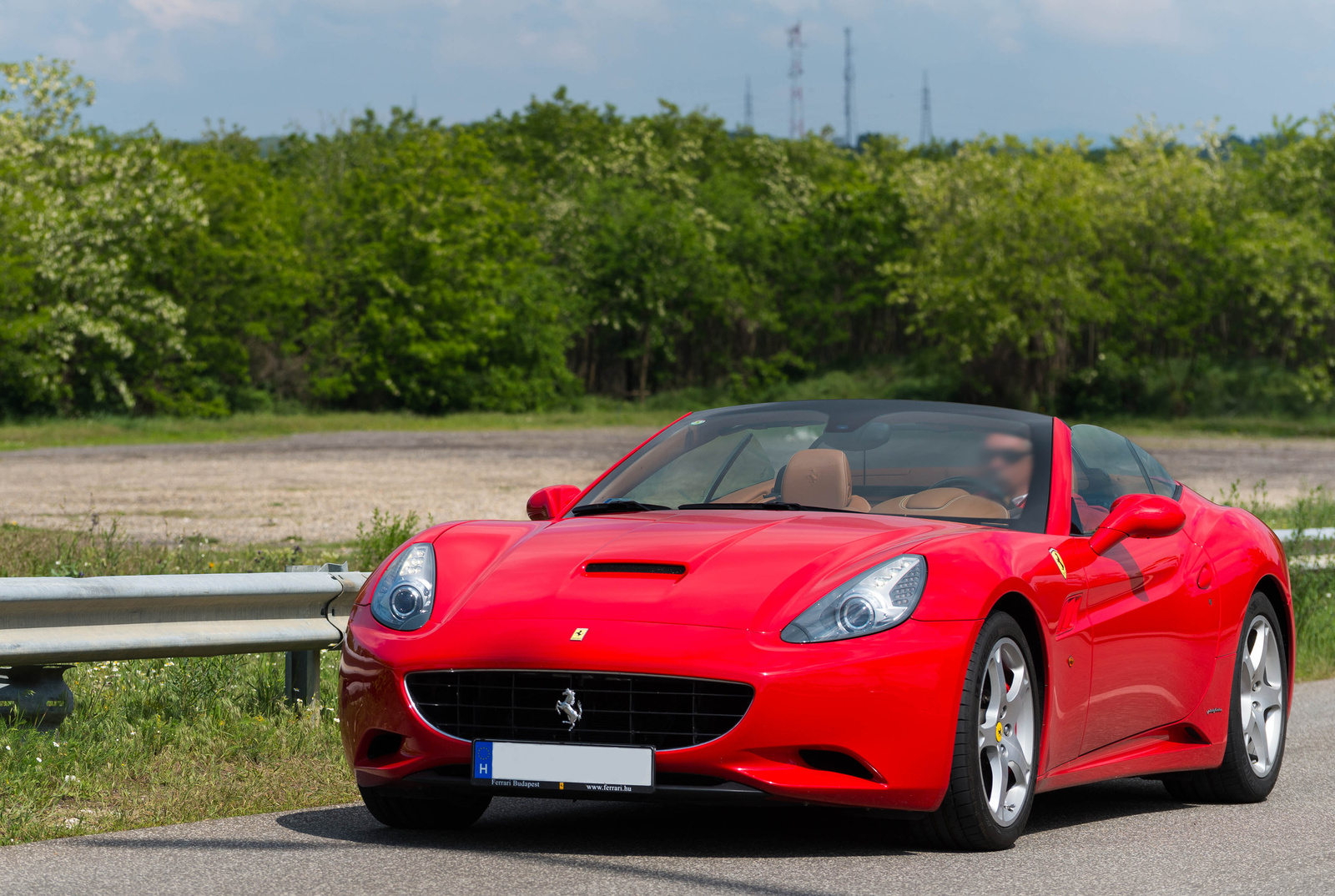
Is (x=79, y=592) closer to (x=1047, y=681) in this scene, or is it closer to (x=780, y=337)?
(x=1047, y=681)

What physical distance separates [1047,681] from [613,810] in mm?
1581

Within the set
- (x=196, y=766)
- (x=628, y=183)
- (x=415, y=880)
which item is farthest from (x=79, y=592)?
(x=628, y=183)

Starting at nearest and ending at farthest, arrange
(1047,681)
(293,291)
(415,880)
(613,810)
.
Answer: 1. (415,880)
2. (1047,681)
3. (613,810)
4. (293,291)

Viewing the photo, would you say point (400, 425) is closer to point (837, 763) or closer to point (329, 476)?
point (329, 476)

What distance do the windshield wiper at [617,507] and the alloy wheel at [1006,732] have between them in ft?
4.42

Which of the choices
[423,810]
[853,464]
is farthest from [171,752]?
[853,464]

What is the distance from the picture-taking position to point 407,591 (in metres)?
4.91

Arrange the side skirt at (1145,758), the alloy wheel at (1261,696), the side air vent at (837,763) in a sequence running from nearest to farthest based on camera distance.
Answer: the side air vent at (837,763)
the side skirt at (1145,758)
the alloy wheel at (1261,696)

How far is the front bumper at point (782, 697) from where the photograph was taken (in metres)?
Result: 4.39

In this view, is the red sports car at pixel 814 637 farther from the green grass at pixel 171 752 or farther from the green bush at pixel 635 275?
the green bush at pixel 635 275

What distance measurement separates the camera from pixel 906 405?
6.11m

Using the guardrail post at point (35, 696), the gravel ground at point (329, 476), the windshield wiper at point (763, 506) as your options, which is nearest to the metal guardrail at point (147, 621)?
the guardrail post at point (35, 696)

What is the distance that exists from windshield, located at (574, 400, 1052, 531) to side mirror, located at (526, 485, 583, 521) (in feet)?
0.25

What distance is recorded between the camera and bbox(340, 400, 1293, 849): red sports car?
444cm
